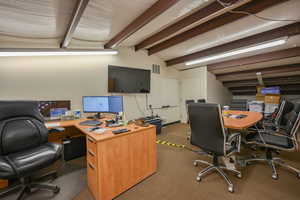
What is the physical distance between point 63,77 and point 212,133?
125 inches

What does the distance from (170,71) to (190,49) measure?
1474 millimetres

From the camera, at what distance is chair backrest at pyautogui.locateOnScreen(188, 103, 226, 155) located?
156 centimetres

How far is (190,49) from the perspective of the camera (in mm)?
3973

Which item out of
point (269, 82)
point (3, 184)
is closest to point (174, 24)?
point (3, 184)

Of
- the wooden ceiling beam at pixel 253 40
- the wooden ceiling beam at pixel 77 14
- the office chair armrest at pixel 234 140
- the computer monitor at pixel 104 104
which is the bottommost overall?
the office chair armrest at pixel 234 140

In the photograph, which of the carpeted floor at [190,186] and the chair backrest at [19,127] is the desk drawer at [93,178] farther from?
the chair backrest at [19,127]

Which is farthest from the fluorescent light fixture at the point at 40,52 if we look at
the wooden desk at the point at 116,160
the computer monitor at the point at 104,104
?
the wooden desk at the point at 116,160

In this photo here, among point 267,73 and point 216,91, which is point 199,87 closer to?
point 216,91

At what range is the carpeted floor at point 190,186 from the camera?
155cm

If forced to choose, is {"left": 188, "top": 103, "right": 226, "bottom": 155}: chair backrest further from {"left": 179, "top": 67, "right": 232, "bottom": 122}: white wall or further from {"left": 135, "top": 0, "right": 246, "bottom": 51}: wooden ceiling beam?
{"left": 179, "top": 67, "right": 232, "bottom": 122}: white wall

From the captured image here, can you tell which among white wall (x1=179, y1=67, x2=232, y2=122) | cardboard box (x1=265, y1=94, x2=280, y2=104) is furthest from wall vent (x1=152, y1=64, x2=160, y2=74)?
cardboard box (x1=265, y1=94, x2=280, y2=104)

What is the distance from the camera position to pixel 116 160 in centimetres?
151

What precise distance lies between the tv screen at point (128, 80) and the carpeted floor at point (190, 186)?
6.92ft

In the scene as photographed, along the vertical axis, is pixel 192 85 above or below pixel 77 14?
below
